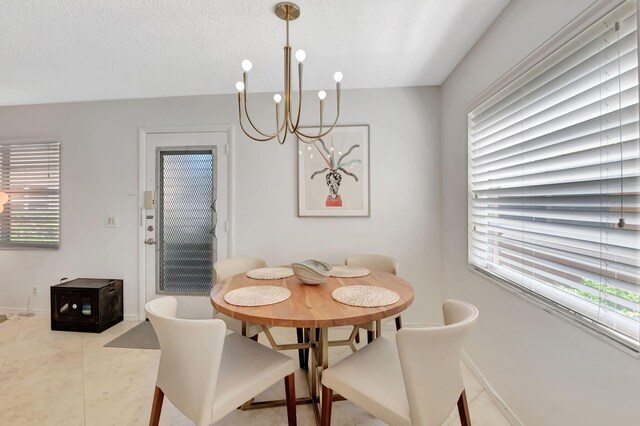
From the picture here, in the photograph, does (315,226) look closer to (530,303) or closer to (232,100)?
(232,100)

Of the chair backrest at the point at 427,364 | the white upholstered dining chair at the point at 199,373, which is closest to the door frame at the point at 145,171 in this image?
the white upholstered dining chair at the point at 199,373

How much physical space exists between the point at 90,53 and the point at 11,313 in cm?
304

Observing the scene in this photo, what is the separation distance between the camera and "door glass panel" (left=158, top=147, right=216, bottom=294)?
9.67 feet

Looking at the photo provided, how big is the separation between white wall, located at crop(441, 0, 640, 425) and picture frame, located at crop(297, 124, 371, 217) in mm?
787

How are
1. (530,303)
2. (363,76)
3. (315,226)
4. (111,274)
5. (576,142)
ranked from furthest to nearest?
(111,274), (315,226), (363,76), (530,303), (576,142)

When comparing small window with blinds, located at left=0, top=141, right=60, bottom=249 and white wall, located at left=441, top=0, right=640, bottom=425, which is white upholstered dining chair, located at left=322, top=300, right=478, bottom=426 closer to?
white wall, located at left=441, top=0, right=640, bottom=425

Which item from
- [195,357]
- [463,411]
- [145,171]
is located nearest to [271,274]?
[195,357]

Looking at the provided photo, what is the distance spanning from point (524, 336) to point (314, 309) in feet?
3.79

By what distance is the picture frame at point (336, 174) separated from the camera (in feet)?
9.14

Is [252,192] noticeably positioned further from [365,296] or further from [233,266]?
[365,296]

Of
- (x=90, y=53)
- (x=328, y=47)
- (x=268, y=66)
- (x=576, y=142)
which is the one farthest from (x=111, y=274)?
(x=576, y=142)

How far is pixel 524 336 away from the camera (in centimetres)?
151

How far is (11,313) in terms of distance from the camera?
3154 millimetres

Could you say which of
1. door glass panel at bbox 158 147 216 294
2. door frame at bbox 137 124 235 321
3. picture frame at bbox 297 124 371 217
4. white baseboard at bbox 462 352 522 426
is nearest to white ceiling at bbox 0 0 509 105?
door frame at bbox 137 124 235 321
